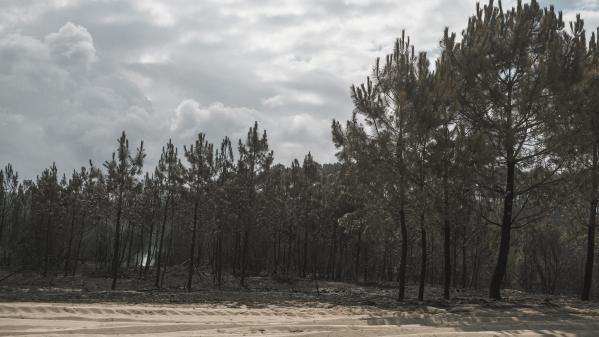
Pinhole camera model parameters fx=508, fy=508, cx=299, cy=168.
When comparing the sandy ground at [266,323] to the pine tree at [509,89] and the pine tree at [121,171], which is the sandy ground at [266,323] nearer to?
the pine tree at [509,89]

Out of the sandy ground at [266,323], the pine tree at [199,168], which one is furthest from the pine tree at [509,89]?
the pine tree at [199,168]

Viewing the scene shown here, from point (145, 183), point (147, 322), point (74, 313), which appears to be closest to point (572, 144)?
point (147, 322)

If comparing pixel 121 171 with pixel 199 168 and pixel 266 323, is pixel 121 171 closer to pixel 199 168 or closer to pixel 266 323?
pixel 199 168

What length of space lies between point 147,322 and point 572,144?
14.2m

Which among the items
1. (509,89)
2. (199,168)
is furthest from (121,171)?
(509,89)

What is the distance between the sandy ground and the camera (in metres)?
8.83

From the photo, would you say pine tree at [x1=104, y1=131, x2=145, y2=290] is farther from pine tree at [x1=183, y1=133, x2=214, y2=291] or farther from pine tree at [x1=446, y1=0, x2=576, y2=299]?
pine tree at [x1=446, y1=0, x2=576, y2=299]

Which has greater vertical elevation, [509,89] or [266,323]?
[509,89]

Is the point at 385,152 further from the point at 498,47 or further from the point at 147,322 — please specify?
the point at 147,322

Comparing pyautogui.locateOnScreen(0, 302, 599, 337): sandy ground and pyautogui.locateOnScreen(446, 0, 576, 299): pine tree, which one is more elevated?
pyautogui.locateOnScreen(446, 0, 576, 299): pine tree

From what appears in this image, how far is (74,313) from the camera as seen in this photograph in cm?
1116

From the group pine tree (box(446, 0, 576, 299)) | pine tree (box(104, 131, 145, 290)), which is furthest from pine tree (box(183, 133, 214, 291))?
pine tree (box(446, 0, 576, 299))

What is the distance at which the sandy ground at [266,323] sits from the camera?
29.0 ft

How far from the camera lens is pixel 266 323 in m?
10.4
